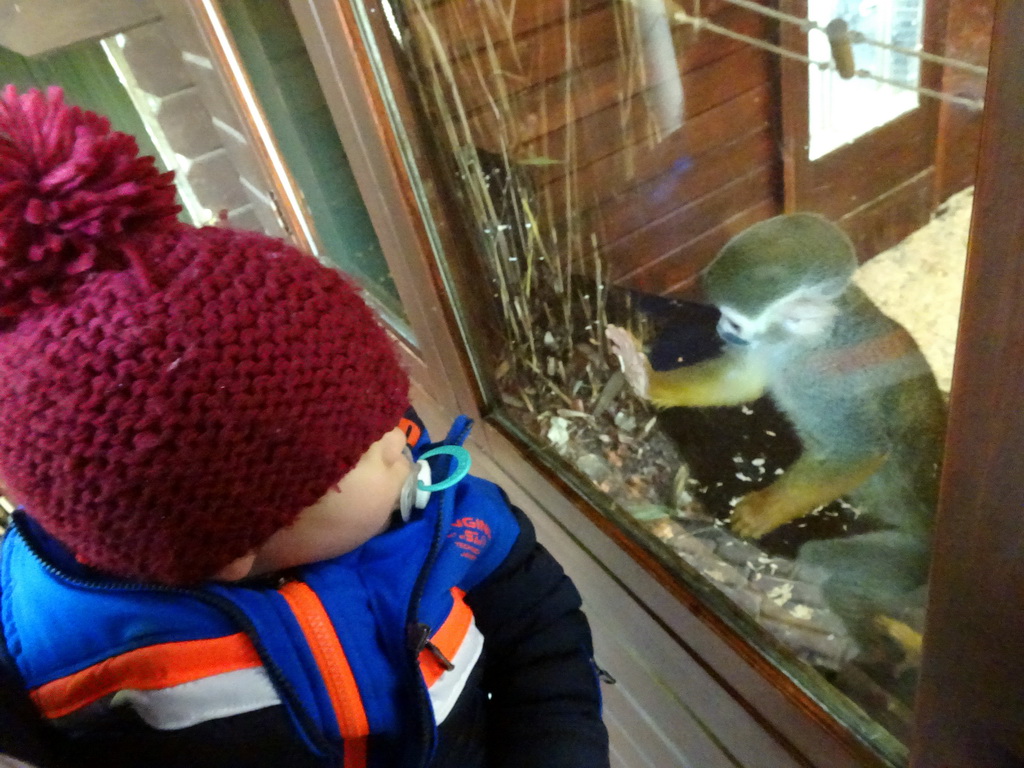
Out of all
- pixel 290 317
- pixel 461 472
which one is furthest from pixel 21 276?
pixel 461 472

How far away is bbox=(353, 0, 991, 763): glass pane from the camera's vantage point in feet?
1.53

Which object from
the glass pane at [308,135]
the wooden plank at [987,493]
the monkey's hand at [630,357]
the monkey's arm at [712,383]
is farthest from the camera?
the glass pane at [308,135]

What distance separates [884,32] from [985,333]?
8.8 inches

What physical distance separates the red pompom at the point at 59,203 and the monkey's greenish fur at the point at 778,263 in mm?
459

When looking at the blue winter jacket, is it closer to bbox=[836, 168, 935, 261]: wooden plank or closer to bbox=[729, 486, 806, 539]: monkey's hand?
bbox=[729, 486, 806, 539]: monkey's hand

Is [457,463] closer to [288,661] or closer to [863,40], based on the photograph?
[288,661]

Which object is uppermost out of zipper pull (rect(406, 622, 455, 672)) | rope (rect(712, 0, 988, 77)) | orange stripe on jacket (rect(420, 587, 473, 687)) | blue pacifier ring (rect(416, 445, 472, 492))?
rope (rect(712, 0, 988, 77))

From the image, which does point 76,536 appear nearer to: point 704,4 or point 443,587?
point 443,587

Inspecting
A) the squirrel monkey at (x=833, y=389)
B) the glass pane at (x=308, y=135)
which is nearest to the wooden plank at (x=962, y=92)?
the squirrel monkey at (x=833, y=389)

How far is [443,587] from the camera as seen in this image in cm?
55

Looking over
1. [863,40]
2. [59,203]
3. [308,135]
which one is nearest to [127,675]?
[59,203]

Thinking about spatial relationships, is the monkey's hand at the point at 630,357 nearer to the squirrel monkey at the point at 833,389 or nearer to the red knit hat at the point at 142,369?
the squirrel monkey at the point at 833,389

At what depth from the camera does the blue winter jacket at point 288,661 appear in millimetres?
458

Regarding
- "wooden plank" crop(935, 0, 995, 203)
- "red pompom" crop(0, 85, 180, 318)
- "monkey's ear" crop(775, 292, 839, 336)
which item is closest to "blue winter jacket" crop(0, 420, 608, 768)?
"red pompom" crop(0, 85, 180, 318)
